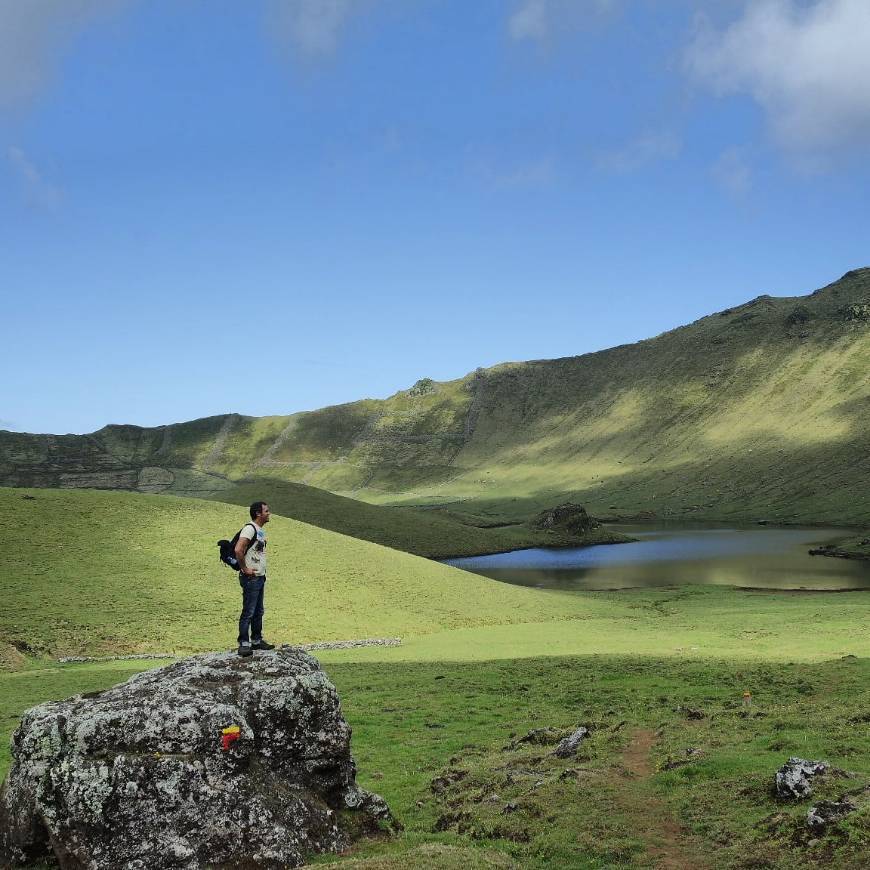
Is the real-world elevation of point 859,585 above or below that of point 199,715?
below

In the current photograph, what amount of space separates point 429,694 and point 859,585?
70.7 meters

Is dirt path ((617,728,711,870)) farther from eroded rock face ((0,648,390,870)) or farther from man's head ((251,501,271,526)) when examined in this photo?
man's head ((251,501,271,526))

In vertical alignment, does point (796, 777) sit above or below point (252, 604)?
below

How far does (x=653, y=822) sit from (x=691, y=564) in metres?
103

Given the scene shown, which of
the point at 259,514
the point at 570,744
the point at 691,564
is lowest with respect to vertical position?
the point at 691,564

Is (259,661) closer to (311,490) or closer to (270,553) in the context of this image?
(270,553)

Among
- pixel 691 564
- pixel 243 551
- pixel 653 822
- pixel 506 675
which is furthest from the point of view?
pixel 691 564

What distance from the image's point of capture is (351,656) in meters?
48.4

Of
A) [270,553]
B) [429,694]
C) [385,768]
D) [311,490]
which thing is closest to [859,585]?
[270,553]

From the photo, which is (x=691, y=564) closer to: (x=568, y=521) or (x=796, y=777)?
(x=568, y=521)

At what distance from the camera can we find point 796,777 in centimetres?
1559

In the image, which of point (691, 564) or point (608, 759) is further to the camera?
point (691, 564)

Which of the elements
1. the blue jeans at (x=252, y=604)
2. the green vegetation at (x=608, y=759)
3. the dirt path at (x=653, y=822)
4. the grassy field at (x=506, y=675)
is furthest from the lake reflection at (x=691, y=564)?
the blue jeans at (x=252, y=604)

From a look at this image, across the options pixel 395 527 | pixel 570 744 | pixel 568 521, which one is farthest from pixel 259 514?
pixel 568 521
